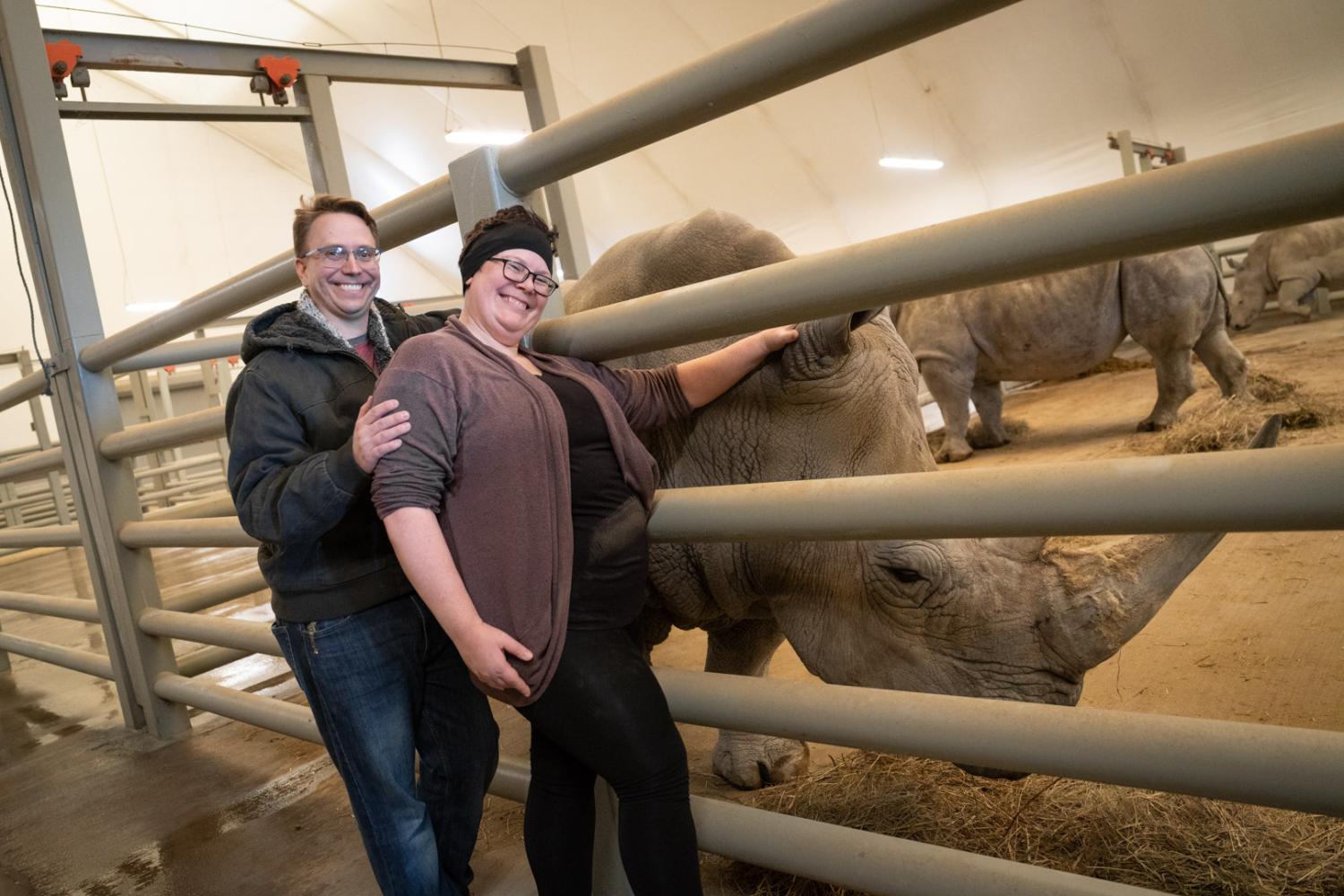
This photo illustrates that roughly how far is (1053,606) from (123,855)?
2768 millimetres

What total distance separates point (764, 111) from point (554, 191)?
10.8 m

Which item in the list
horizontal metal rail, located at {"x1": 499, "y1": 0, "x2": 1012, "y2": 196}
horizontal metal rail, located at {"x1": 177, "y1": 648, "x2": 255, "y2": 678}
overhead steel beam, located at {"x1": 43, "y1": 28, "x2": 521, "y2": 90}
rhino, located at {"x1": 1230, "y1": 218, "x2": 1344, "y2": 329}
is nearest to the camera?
horizontal metal rail, located at {"x1": 499, "y1": 0, "x2": 1012, "y2": 196}

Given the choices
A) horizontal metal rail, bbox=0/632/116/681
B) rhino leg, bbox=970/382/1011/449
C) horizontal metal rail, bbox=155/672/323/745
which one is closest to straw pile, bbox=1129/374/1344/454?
rhino leg, bbox=970/382/1011/449

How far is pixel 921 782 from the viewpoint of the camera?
2393 millimetres

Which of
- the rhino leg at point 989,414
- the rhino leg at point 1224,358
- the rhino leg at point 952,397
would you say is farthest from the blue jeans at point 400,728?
the rhino leg at point 989,414

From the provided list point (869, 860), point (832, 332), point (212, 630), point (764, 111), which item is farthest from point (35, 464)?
point (764, 111)

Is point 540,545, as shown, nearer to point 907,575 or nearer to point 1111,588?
point 907,575

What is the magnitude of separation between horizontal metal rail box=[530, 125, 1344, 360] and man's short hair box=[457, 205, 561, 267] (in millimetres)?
218

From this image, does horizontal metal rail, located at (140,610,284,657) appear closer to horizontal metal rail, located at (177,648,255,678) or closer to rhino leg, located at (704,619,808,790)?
horizontal metal rail, located at (177,648,255,678)

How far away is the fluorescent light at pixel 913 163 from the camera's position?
14.8 m

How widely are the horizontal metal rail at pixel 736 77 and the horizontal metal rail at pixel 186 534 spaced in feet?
4.57

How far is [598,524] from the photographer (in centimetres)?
174

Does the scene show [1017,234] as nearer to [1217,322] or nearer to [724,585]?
[724,585]

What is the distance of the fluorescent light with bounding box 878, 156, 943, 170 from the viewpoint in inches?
583
